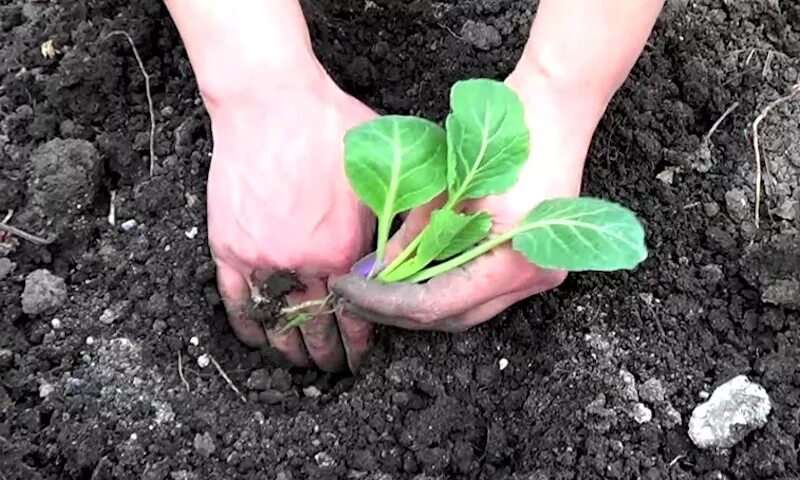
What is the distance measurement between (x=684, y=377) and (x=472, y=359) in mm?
241

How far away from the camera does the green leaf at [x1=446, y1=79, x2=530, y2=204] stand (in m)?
1.23

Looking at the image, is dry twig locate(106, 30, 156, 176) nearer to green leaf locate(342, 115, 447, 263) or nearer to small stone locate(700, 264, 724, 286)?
green leaf locate(342, 115, 447, 263)

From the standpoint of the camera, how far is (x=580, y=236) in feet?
3.96

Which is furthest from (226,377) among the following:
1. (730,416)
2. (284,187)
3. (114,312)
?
(730,416)

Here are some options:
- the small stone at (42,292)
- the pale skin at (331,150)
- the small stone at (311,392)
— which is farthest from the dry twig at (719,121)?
the small stone at (42,292)

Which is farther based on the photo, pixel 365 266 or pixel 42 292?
pixel 42 292

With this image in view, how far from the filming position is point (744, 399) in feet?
4.29

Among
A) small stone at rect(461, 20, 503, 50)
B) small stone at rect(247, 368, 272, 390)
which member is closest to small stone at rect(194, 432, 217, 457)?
small stone at rect(247, 368, 272, 390)

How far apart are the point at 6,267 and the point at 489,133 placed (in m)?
0.62

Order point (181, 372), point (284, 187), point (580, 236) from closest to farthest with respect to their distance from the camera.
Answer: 1. point (580, 236)
2. point (284, 187)
3. point (181, 372)

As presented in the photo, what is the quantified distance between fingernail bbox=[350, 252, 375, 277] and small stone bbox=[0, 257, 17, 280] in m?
0.43

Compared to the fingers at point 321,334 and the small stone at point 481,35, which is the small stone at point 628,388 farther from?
the small stone at point 481,35

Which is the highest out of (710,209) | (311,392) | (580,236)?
(580,236)

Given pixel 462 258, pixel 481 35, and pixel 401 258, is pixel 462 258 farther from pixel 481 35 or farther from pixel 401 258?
pixel 481 35
